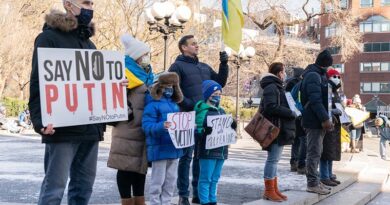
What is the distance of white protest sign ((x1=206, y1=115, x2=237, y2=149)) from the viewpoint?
18.4 feet

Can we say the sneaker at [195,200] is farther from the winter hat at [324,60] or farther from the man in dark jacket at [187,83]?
the winter hat at [324,60]

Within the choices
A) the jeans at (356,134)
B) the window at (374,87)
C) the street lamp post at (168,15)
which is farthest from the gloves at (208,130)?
the window at (374,87)

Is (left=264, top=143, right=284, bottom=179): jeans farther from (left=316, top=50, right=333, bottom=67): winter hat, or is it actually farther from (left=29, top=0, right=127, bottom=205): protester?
(left=29, top=0, right=127, bottom=205): protester

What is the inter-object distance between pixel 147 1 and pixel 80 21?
23.7 meters

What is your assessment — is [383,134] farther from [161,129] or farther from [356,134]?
[161,129]

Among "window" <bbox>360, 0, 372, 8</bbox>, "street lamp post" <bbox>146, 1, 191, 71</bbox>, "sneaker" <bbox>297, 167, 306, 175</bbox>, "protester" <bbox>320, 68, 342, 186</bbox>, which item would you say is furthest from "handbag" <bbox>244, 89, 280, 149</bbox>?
"window" <bbox>360, 0, 372, 8</bbox>

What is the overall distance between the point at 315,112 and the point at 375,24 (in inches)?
2685

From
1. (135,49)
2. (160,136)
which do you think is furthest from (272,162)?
(135,49)

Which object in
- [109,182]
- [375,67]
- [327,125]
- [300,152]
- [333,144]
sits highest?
[375,67]

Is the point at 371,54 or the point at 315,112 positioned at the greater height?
the point at 371,54

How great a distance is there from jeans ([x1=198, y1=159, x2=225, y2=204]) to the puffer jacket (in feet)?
0.21

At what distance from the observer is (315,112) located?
23.2 ft

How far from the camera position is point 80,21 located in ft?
12.9

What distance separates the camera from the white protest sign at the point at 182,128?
16.3 feet
